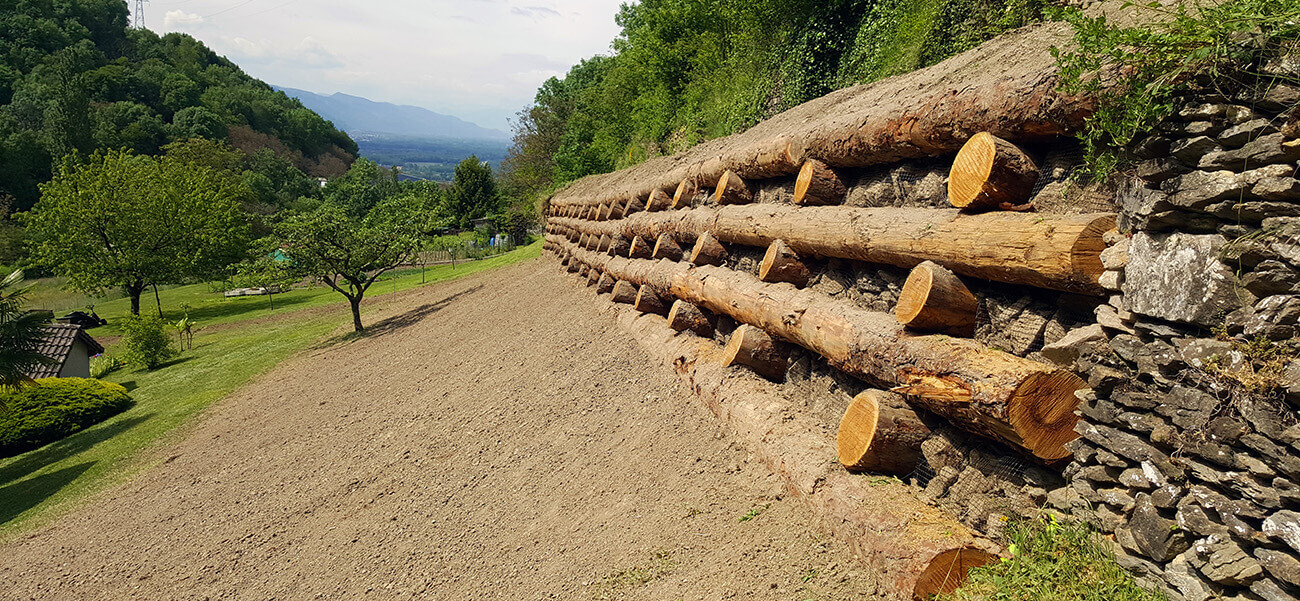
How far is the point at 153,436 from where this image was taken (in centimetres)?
1253

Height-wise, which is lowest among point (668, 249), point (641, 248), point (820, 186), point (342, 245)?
point (342, 245)

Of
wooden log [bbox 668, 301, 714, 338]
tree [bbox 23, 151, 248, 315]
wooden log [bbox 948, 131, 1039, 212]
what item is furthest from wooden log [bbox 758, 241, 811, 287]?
tree [bbox 23, 151, 248, 315]

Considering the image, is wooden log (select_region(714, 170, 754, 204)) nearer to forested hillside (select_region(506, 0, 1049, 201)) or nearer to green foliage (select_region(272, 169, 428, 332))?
forested hillside (select_region(506, 0, 1049, 201))

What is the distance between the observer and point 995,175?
325 centimetres

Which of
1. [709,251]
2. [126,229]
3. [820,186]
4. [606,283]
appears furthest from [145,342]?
[820,186]

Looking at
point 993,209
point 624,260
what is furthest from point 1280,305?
point 624,260

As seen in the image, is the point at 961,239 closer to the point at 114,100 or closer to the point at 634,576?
the point at 634,576

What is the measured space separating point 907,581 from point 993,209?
1.95 meters

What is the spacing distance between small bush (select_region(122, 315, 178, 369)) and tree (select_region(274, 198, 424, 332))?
7273 mm

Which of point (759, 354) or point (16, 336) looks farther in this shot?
point (16, 336)

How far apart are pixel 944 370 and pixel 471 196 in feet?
222

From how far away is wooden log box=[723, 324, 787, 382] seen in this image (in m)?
5.33

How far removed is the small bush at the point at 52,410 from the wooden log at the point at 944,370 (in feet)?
57.4

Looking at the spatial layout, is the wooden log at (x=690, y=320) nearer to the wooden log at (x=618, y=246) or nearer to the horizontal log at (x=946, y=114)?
the horizontal log at (x=946, y=114)
